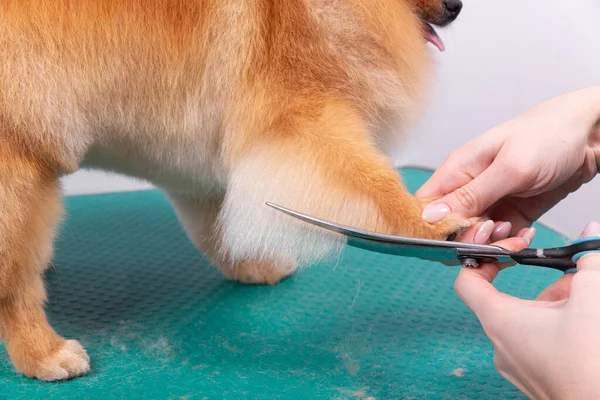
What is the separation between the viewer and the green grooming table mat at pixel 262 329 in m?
0.77

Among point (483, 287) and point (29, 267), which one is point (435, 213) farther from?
point (29, 267)

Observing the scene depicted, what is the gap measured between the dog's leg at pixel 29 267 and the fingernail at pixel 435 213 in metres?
0.43

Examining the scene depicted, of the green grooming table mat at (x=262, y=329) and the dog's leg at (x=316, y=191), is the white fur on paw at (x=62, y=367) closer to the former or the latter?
the green grooming table mat at (x=262, y=329)

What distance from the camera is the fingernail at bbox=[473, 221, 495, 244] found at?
665 millimetres

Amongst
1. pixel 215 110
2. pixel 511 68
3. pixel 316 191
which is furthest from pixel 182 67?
pixel 511 68

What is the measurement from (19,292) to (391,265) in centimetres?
59

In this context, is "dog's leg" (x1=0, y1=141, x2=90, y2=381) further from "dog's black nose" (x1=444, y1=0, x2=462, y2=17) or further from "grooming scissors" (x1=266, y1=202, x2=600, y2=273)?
"dog's black nose" (x1=444, y1=0, x2=462, y2=17)

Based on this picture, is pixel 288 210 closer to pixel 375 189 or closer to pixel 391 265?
pixel 375 189

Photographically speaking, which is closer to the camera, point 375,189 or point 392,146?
point 375,189

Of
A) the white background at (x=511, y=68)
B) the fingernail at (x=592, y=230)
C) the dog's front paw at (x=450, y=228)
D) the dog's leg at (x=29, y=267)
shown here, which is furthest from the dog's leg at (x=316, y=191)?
the white background at (x=511, y=68)

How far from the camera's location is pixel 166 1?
2.42 feet

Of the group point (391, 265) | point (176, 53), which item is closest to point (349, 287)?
point (391, 265)

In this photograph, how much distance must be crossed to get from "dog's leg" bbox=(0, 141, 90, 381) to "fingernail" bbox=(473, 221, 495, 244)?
0.48m

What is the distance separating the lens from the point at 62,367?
80 centimetres
